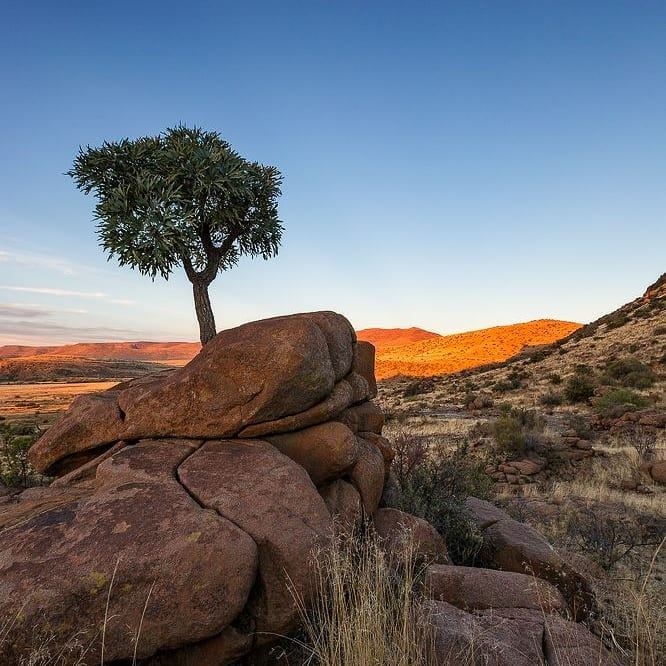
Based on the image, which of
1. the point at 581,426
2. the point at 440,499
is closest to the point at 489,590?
the point at 440,499

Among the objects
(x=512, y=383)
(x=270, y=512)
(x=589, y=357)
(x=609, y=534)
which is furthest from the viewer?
(x=589, y=357)

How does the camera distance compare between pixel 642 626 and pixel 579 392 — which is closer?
pixel 642 626

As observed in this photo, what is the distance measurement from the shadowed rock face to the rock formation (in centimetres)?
1

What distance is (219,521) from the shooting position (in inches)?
166

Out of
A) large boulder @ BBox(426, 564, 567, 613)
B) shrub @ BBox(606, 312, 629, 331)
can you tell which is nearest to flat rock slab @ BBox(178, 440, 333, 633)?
large boulder @ BBox(426, 564, 567, 613)

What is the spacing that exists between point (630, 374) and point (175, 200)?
1049 inches

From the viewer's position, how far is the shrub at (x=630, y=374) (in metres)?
25.1

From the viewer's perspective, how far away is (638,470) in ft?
42.8

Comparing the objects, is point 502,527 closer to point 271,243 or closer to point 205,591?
point 205,591

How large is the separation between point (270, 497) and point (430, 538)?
7.98ft

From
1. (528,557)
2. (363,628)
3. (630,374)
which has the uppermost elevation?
(630,374)

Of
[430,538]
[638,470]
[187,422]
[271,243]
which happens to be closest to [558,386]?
[638,470]

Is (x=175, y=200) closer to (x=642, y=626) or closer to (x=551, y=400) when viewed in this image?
(x=642, y=626)

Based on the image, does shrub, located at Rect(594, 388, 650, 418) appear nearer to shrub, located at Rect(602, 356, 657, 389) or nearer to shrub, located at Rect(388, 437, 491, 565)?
shrub, located at Rect(602, 356, 657, 389)
